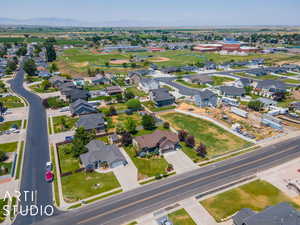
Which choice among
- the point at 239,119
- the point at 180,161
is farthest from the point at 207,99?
the point at 180,161

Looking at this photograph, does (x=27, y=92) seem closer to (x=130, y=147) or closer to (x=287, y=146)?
(x=130, y=147)

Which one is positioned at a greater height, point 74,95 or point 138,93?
point 74,95

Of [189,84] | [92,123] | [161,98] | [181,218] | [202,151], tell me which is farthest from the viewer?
[189,84]

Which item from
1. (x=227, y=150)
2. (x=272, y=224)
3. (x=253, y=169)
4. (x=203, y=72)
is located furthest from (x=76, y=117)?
(x=203, y=72)

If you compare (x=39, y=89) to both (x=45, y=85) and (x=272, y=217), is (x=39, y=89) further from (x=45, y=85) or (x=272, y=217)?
(x=272, y=217)

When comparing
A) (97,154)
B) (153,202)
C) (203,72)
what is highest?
(203,72)
